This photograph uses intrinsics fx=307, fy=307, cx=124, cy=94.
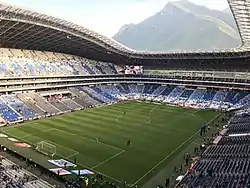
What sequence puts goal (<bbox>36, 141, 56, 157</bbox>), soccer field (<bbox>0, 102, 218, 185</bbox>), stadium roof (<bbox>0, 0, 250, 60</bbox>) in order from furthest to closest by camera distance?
stadium roof (<bbox>0, 0, 250, 60</bbox>)
goal (<bbox>36, 141, 56, 157</bbox>)
soccer field (<bbox>0, 102, 218, 185</bbox>)

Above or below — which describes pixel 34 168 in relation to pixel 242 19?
below

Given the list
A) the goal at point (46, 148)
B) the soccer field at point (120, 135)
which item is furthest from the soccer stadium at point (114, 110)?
the goal at point (46, 148)

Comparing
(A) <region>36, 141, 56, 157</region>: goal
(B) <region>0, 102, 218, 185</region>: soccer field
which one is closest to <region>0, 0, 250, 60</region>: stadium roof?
(B) <region>0, 102, 218, 185</region>: soccer field

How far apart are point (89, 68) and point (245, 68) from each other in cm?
5023

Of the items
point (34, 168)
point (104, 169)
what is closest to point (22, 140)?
point (34, 168)

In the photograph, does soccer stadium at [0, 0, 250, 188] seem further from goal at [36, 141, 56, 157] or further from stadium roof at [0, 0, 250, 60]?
goal at [36, 141, 56, 157]

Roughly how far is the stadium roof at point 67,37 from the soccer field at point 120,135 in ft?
65.5

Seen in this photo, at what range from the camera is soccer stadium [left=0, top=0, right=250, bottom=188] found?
36312 mm

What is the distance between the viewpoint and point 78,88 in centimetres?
9544

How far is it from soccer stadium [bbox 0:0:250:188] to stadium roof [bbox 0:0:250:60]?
0.26 m

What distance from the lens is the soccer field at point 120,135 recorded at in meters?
39.8

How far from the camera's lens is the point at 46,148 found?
45.5 metres

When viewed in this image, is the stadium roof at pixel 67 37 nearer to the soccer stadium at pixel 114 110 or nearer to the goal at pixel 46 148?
the soccer stadium at pixel 114 110

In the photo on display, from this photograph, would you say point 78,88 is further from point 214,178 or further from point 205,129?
point 214,178
